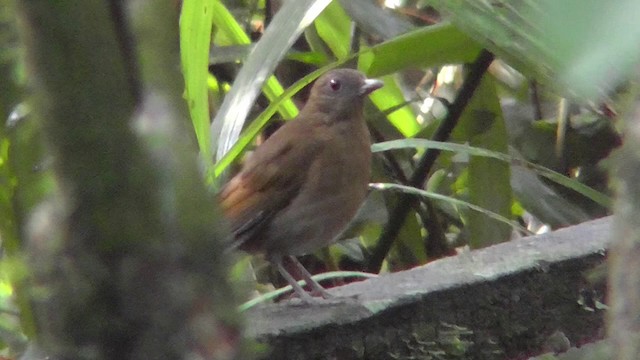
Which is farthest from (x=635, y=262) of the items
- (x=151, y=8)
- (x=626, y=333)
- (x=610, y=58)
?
(x=151, y=8)

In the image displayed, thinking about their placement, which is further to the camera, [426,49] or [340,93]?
[340,93]

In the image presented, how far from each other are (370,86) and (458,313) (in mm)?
1080

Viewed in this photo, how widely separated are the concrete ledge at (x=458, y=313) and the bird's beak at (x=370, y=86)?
834 millimetres

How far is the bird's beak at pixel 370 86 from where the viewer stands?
9.36 feet

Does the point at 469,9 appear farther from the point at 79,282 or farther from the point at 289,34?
the point at 79,282

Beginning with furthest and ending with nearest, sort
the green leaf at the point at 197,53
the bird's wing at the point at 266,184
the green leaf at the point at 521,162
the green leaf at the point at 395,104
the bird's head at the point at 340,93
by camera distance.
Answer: the green leaf at the point at 395,104, the bird's head at the point at 340,93, the bird's wing at the point at 266,184, the green leaf at the point at 521,162, the green leaf at the point at 197,53

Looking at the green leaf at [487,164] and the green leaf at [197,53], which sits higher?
the green leaf at [197,53]

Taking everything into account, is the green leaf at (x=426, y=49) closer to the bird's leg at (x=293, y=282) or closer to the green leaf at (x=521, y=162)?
the green leaf at (x=521, y=162)

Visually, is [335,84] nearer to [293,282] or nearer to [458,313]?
[293,282]

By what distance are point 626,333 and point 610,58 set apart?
0.62ft

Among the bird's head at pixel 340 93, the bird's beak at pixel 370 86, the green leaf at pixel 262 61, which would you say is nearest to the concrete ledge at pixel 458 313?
the green leaf at pixel 262 61

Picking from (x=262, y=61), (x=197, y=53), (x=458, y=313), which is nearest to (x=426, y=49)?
(x=262, y=61)

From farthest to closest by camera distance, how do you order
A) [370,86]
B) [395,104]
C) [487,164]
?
1. [395,104]
2. [370,86]
3. [487,164]

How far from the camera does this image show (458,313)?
1.97 meters
